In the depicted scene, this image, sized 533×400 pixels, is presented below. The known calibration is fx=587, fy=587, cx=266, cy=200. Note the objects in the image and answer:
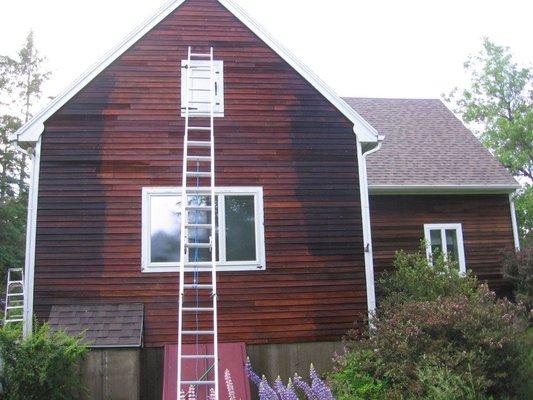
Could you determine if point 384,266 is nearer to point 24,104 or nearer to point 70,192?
point 70,192

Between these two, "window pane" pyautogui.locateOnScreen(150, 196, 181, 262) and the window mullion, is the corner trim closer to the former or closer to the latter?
the window mullion

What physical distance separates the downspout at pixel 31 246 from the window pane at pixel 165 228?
1.97 metres

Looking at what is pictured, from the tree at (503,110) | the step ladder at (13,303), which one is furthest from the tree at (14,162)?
the tree at (503,110)

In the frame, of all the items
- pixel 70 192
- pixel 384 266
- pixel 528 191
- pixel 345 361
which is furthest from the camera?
pixel 528 191

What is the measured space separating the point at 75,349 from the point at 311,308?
4.00 meters

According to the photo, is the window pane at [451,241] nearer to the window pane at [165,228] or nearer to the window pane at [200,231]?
the window pane at [200,231]

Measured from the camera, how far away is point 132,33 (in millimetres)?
10898

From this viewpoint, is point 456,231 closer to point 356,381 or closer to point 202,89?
point 356,381

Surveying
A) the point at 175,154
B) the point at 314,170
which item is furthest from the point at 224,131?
the point at 314,170

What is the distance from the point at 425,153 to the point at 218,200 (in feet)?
25.1

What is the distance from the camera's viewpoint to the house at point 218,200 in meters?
9.89

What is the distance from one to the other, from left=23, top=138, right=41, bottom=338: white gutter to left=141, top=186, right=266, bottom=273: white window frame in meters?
1.82

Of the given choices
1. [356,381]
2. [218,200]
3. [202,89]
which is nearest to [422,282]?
[356,381]

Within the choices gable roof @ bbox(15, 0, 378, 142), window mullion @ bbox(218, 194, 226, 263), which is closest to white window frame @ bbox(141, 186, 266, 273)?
window mullion @ bbox(218, 194, 226, 263)
